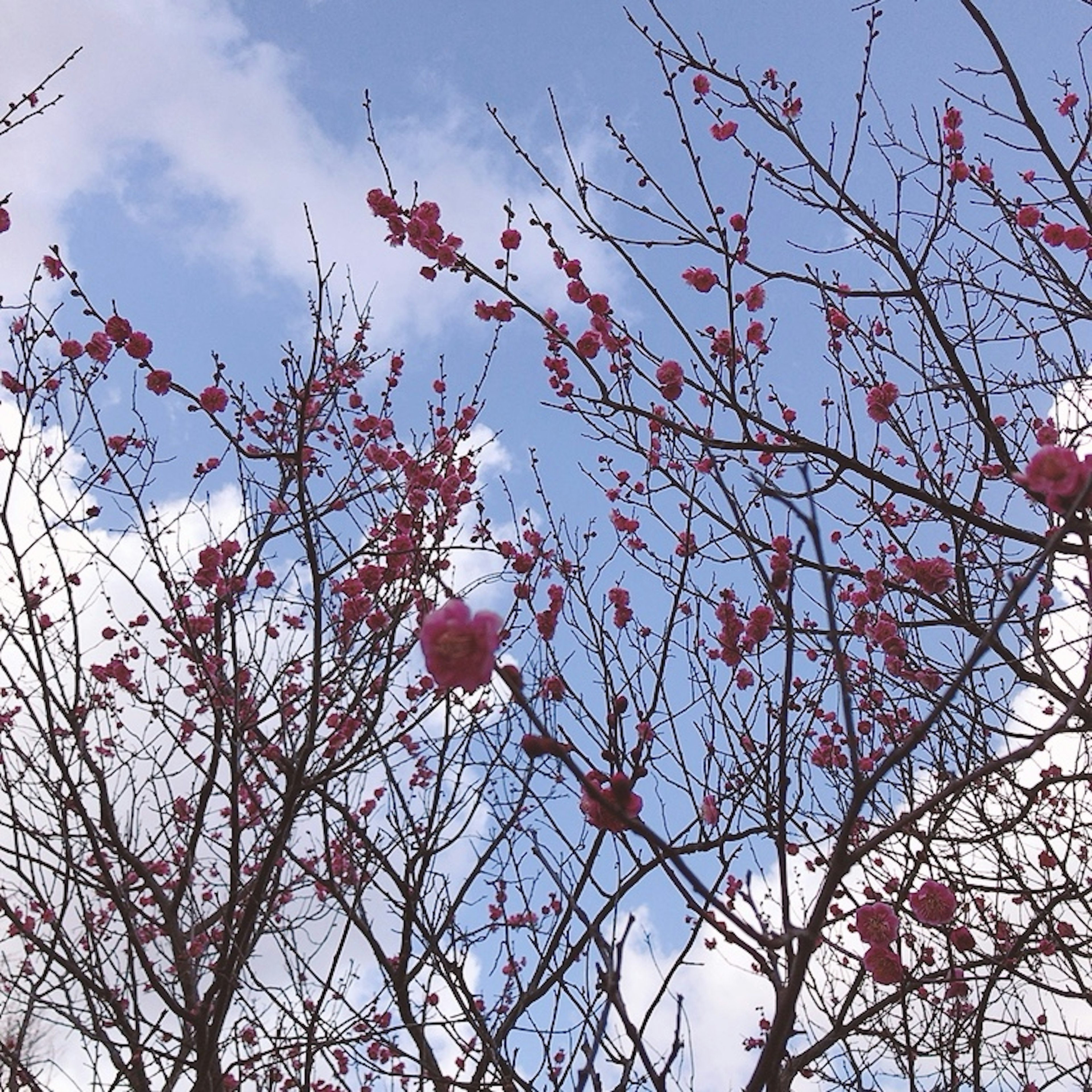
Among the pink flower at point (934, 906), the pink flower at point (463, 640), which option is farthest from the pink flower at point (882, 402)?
the pink flower at point (463, 640)

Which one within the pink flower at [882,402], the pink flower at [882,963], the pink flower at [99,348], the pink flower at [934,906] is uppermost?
the pink flower at [99,348]

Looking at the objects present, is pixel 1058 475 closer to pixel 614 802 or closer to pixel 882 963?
pixel 614 802

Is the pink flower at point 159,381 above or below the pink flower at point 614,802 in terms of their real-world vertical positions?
above

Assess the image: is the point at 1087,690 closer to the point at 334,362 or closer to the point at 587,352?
the point at 587,352

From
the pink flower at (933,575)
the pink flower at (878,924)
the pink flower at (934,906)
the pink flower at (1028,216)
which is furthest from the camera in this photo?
the pink flower at (1028,216)

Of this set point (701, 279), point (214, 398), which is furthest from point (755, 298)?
point (214, 398)

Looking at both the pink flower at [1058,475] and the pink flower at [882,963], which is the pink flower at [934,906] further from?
the pink flower at [1058,475]

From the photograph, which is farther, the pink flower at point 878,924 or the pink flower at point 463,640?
the pink flower at point 878,924

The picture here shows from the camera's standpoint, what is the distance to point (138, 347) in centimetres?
423

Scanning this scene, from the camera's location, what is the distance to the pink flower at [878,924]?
206 cm

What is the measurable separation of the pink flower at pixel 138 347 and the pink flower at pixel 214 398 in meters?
0.31

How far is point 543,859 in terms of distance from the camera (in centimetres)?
177

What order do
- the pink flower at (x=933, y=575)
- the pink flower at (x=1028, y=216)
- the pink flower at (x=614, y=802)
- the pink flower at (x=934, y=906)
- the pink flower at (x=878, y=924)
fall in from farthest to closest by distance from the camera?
the pink flower at (x=1028, y=216) < the pink flower at (x=933, y=575) < the pink flower at (x=934, y=906) < the pink flower at (x=878, y=924) < the pink flower at (x=614, y=802)

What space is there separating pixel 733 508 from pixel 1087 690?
0.74m
